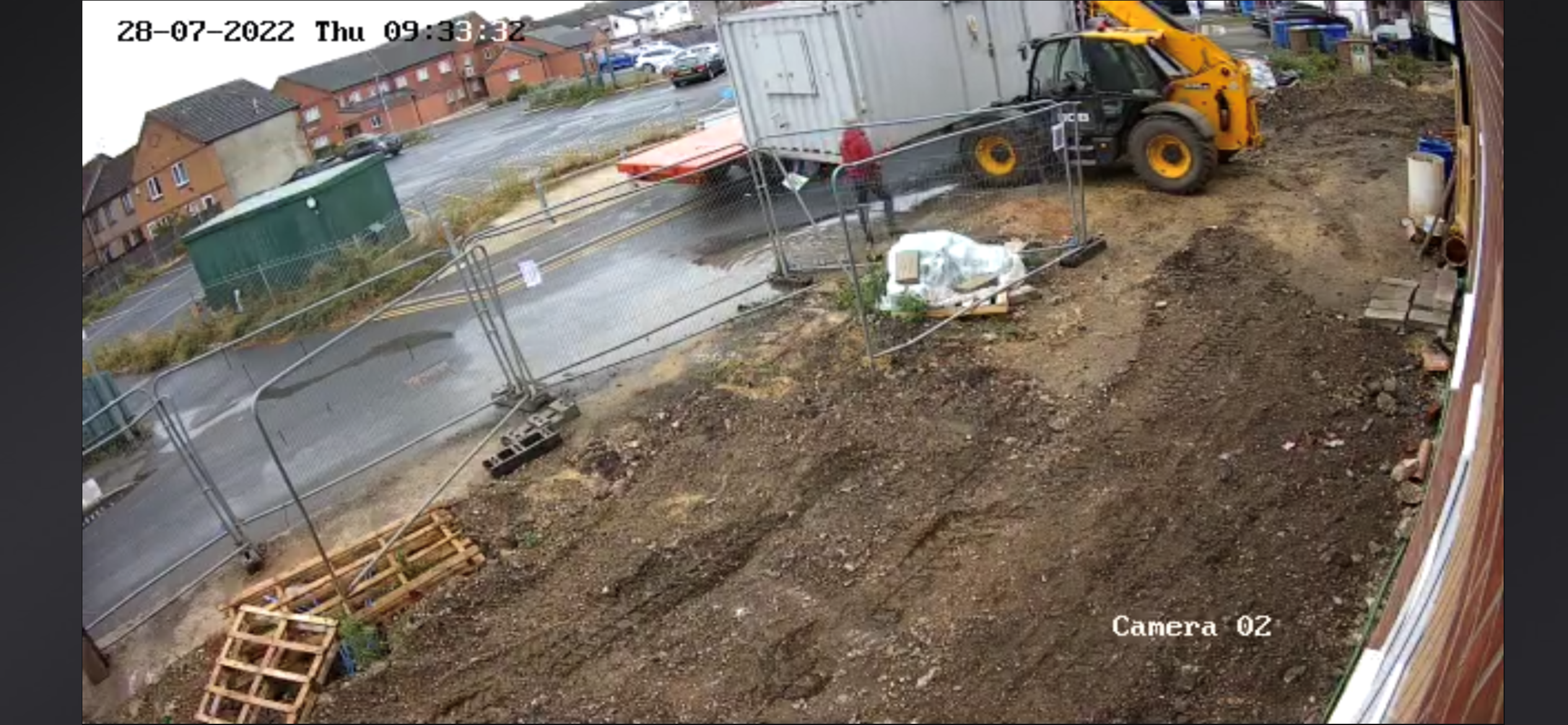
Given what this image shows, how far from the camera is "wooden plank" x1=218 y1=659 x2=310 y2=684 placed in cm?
543

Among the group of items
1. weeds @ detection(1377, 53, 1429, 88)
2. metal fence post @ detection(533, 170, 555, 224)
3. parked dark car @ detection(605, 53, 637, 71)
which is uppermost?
parked dark car @ detection(605, 53, 637, 71)

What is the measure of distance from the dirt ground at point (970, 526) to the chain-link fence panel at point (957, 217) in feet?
1.15

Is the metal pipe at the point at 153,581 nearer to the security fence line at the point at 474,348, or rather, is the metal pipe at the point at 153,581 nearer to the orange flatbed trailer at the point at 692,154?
the security fence line at the point at 474,348

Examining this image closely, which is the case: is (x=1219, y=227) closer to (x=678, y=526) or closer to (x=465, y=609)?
(x=678, y=526)

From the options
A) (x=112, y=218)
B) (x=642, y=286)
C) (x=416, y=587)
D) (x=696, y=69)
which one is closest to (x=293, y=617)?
(x=416, y=587)

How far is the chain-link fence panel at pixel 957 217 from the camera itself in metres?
8.77

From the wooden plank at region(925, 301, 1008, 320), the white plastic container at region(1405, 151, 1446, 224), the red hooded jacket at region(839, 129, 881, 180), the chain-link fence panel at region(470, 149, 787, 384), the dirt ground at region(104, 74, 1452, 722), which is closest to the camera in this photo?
the dirt ground at region(104, 74, 1452, 722)

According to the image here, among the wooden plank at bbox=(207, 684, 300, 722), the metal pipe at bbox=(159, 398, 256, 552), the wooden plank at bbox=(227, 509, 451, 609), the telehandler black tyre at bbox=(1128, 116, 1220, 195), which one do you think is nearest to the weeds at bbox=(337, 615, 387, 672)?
the wooden plank at bbox=(207, 684, 300, 722)

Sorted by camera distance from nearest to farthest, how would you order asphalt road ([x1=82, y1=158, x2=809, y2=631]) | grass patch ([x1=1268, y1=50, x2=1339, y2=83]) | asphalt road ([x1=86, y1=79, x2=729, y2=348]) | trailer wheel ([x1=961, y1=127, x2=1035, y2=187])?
asphalt road ([x1=82, y1=158, x2=809, y2=631]), trailer wheel ([x1=961, y1=127, x2=1035, y2=187]), grass patch ([x1=1268, y1=50, x2=1339, y2=83]), asphalt road ([x1=86, y1=79, x2=729, y2=348])

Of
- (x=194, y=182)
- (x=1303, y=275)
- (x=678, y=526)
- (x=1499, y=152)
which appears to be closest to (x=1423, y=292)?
(x=1303, y=275)

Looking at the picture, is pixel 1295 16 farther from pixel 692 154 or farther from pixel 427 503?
pixel 427 503

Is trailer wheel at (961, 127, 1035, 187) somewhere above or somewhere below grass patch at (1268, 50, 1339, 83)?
above

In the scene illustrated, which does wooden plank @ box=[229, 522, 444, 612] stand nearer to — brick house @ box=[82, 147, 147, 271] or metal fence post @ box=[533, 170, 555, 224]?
metal fence post @ box=[533, 170, 555, 224]

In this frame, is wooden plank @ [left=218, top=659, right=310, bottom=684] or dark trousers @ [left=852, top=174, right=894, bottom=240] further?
dark trousers @ [left=852, top=174, right=894, bottom=240]
